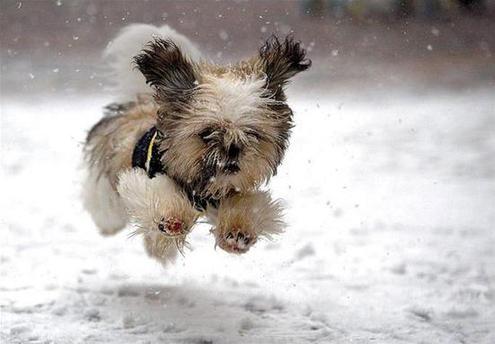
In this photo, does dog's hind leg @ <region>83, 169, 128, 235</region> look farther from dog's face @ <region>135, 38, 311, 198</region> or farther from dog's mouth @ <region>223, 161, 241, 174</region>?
dog's mouth @ <region>223, 161, 241, 174</region>

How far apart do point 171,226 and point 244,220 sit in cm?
39

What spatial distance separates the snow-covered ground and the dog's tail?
2.78 feet

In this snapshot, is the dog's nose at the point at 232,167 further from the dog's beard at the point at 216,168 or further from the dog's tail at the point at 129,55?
the dog's tail at the point at 129,55

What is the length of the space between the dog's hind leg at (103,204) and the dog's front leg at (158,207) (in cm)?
98

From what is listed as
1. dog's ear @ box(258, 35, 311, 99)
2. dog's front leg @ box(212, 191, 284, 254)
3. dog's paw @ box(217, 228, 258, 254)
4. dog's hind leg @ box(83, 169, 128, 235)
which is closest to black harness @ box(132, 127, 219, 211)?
dog's front leg @ box(212, 191, 284, 254)

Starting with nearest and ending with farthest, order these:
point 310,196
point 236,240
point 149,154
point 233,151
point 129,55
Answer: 1. point 233,151
2. point 236,240
3. point 149,154
4. point 129,55
5. point 310,196

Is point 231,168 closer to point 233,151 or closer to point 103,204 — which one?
point 233,151

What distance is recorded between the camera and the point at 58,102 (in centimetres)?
1549

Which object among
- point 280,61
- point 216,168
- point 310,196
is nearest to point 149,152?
point 216,168

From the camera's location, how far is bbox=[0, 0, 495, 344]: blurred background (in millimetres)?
5004

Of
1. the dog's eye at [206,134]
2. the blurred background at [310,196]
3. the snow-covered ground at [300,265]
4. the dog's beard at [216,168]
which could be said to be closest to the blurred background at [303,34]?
the blurred background at [310,196]

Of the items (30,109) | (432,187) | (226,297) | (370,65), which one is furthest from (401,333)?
(370,65)

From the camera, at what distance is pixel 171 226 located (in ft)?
14.5

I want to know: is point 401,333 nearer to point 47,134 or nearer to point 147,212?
point 147,212
